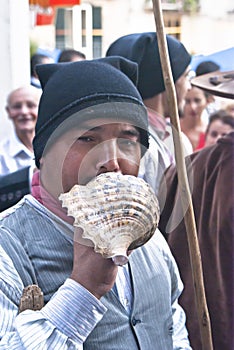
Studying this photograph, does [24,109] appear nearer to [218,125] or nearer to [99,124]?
[218,125]

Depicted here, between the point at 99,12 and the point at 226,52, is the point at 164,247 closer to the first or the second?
the point at 226,52

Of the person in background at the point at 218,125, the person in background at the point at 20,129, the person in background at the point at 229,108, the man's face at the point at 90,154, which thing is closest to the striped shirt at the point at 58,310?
the man's face at the point at 90,154

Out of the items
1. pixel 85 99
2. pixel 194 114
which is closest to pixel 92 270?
pixel 85 99

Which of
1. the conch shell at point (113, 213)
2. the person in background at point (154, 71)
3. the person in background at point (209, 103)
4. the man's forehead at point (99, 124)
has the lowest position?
the person in background at point (209, 103)

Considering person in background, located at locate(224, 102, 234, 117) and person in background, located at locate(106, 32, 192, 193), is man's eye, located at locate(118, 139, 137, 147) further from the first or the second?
person in background, located at locate(224, 102, 234, 117)

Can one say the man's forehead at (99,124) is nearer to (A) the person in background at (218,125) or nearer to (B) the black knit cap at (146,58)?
(B) the black knit cap at (146,58)

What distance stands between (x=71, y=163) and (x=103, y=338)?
32cm

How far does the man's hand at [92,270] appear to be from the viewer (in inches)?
48.7

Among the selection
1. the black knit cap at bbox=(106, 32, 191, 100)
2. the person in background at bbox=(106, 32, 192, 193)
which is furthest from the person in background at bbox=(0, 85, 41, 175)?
the black knit cap at bbox=(106, 32, 191, 100)

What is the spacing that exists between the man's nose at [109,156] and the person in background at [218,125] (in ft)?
11.7

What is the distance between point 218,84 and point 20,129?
178cm

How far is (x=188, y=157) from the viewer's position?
2516mm

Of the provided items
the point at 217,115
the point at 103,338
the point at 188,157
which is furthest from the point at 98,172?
the point at 217,115

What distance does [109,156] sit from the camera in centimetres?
130
